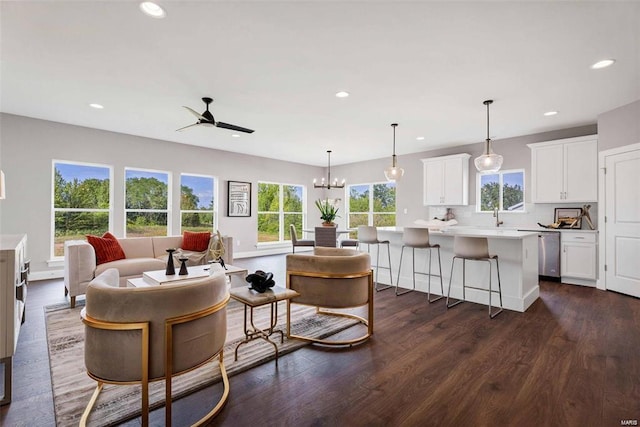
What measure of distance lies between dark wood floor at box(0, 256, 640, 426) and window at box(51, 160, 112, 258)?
8.26ft

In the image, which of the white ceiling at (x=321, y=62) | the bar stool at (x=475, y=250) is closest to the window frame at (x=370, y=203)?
the white ceiling at (x=321, y=62)

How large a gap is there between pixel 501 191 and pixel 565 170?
1.16m

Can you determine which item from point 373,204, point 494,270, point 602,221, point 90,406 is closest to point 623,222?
point 602,221

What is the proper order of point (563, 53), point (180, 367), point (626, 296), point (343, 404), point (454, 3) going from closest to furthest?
point (180, 367), point (343, 404), point (454, 3), point (563, 53), point (626, 296)

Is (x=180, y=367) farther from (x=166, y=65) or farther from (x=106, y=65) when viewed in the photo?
(x=106, y=65)

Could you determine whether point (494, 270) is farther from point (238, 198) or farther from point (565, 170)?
point (238, 198)

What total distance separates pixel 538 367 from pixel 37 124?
717 centimetres

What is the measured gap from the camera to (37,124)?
488 cm

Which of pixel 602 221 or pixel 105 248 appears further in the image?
pixel 602 221

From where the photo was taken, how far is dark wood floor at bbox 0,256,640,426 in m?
1.74

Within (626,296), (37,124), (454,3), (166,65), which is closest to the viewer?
(454,3)

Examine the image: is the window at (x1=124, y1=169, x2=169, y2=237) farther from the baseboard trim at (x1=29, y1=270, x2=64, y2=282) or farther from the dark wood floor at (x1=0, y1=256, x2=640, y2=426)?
the dark wood floor at (x1=0, y1=256, x2=640, y2=426)

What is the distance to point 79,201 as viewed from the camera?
5.38 m

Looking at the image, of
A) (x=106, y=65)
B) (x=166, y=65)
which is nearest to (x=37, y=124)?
(x=106, y=65)
